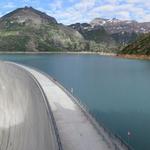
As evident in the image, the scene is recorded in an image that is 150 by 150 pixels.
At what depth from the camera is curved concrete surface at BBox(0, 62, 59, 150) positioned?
28345 mm

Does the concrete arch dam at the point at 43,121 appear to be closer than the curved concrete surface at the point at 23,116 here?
Yes

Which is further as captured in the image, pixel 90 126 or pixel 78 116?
pixel 78 116

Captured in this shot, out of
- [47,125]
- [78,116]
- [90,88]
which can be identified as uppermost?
[47,125]

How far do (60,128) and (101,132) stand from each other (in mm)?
3962

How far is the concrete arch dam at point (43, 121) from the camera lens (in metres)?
27.6

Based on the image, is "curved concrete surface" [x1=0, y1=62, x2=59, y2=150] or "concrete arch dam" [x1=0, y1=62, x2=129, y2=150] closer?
"concrete arch dam" [x1=0, y1=62, x2=129, y2=150]

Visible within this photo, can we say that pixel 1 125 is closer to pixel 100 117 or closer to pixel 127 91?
pixel 100 117

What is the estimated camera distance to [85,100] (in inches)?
2576

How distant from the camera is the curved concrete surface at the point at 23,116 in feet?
93.0

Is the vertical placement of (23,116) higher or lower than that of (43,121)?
lower

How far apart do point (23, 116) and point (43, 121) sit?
12.3 meters

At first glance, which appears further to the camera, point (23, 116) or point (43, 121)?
point (23, 116)

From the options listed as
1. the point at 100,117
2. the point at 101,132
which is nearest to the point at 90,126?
the point at 101,132

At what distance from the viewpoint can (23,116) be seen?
41.6 m
